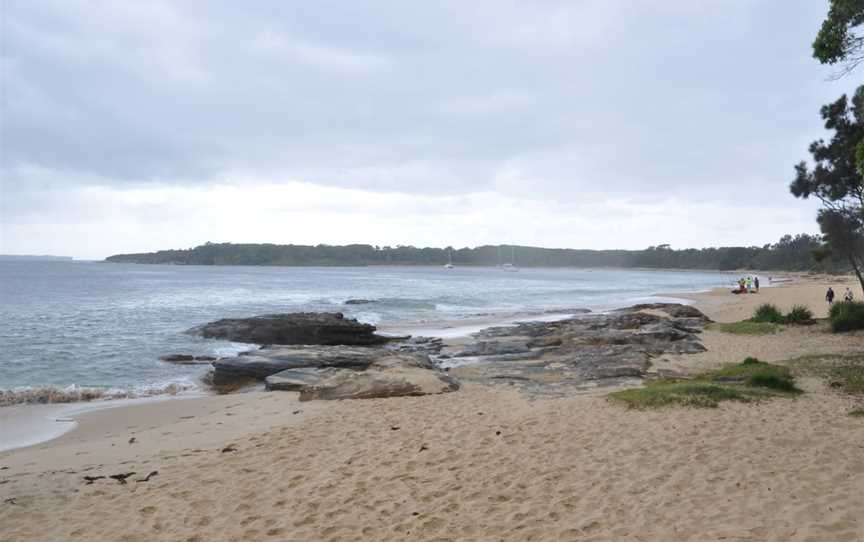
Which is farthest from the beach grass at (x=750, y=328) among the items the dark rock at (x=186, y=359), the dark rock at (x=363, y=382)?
the dark rock at (x=186, y=359)

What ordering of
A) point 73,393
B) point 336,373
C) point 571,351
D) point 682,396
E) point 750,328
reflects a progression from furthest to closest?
1. point 750,328
2. point 571,351
3. point 73,393
4. point 336,373
5. point 682,396

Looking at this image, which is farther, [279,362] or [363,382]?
[279,362]

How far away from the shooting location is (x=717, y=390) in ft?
36.9

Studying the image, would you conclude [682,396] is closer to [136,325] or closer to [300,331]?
[300,331]

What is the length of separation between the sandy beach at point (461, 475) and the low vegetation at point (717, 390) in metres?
0.46

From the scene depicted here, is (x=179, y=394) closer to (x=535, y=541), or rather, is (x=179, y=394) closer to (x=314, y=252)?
(x=535, y=541)

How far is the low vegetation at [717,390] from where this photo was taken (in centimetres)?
1062

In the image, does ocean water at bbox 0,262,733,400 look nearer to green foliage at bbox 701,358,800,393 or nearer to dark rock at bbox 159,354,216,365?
dark rock at bbox 159,354,216,365

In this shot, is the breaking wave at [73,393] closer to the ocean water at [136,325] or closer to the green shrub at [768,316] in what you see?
the ocean water at [136,325]

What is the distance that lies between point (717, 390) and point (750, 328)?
15449mm

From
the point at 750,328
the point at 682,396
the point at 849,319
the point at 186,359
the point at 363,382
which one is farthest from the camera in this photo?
the point at 750,328

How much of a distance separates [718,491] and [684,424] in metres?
3.02

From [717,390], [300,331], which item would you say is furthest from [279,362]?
[717,390]

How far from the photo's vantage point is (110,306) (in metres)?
42.9
